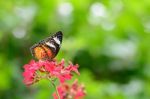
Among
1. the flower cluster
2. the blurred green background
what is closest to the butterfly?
the flower cluster

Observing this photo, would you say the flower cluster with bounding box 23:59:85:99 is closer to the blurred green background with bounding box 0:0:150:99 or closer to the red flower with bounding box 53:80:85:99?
the red flower with bounding box 53:80:85:99

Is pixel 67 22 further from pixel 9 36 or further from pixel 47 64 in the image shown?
pixel 47 64

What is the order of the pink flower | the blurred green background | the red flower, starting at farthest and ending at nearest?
1. the blurred green background
2. the red flower
3. the pink flower

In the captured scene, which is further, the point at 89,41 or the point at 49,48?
the point at 89,41

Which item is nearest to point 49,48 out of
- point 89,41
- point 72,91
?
point 72,91

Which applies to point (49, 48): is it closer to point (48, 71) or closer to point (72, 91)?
point (48, 71)

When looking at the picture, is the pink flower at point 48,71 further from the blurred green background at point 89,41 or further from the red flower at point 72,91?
the blurred green background at point 89,41
